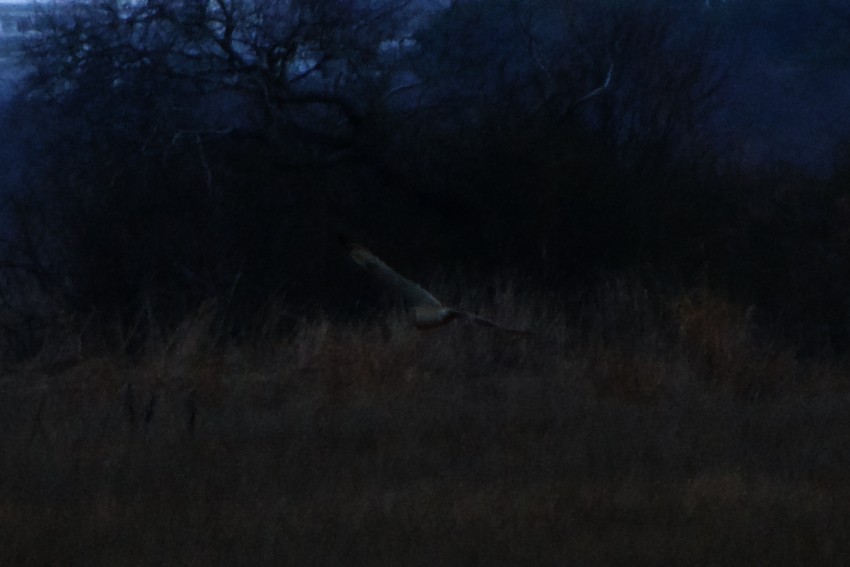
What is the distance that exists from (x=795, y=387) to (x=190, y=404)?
14.8ft

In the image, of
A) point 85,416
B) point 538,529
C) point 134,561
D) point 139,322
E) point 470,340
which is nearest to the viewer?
point 134,561

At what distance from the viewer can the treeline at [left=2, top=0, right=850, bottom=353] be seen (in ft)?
46.1

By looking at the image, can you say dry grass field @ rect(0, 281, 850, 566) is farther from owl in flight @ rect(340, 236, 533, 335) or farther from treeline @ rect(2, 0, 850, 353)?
treeline @ rect(2, 0, 850, 353)

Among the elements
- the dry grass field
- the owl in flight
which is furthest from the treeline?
the owl in flight

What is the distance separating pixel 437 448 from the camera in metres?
8.09

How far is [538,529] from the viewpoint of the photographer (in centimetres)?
628

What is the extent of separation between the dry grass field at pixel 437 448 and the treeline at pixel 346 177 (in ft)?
7.68

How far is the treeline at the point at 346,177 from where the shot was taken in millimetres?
14039

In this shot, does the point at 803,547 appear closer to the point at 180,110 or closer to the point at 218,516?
the point at 218,516

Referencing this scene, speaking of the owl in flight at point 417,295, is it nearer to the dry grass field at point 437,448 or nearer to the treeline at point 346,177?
the dry grass field at point 437,448

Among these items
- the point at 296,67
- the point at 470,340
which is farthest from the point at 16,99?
the point at 470,340

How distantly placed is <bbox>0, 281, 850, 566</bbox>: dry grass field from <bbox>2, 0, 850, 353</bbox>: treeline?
2.34 metres

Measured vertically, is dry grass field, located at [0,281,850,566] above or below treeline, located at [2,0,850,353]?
below

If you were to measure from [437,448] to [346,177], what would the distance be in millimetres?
7791
